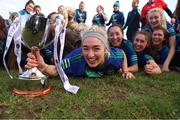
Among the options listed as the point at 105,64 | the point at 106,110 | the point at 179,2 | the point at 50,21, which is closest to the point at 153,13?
the point at 179,2

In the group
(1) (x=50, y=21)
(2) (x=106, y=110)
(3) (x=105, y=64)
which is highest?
(1) (x=50, y=21)

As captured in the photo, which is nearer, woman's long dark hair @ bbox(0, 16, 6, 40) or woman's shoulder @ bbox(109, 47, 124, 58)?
woman's shoulder @ bbox(109, 47, 124, 58)

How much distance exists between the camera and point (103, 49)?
4543 millimetres

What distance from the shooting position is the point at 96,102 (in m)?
3.63

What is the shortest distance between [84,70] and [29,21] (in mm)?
1189

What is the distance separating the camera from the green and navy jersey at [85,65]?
15.5 ft

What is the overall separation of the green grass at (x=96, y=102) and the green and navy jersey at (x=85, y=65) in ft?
1.13

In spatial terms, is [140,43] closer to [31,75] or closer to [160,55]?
[160,55]

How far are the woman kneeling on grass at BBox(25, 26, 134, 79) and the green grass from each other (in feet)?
1.03

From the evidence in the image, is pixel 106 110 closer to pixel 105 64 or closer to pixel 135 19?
pixel 105 64

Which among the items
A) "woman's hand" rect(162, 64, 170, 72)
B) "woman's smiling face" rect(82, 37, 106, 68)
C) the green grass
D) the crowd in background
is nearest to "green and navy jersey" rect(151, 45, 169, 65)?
the crowd in background

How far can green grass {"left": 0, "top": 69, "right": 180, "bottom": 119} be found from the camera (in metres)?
3.35

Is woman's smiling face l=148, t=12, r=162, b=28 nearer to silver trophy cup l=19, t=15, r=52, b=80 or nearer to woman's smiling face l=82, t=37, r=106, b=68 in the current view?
woman's smiling face l=82, t=37, r=106, b=68

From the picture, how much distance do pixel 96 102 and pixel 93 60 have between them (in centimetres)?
104
